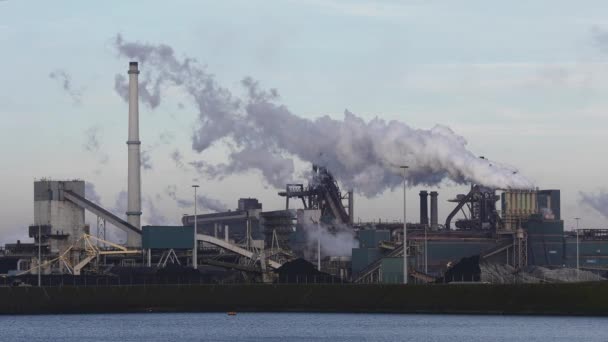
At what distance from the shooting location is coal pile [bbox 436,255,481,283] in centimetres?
17125

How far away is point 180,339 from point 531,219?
9215 cm

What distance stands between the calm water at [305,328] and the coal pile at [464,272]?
78.8 feet

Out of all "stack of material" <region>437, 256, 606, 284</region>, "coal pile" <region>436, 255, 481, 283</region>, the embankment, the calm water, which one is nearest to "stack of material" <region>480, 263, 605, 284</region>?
"stack of material" <region>437, 256, 606, 284</region>

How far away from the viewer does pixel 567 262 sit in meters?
196

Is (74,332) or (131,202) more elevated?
(131,202)

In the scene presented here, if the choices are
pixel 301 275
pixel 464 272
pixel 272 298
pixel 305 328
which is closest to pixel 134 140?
pixel 301 275

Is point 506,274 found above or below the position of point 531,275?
above

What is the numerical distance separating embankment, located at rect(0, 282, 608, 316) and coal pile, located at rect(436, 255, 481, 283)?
20941 millimetres

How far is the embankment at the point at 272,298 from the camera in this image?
470 feet

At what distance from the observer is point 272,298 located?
156 meters

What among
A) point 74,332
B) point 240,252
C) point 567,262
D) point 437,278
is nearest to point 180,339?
point 74,332

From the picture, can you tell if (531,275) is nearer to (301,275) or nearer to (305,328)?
(301,275)

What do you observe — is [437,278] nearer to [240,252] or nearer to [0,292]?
[240,252]

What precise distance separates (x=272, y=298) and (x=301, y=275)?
17.4 meters
